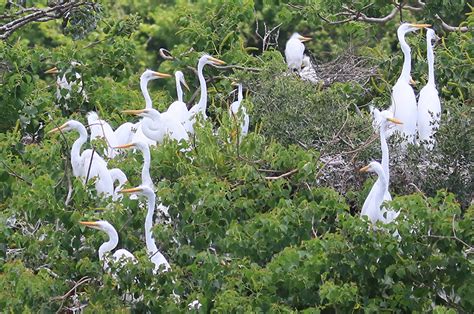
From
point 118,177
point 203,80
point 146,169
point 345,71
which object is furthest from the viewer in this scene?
point 345,71

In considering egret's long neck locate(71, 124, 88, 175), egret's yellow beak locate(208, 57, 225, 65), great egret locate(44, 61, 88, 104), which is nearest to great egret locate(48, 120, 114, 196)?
egret's long neck locate(71, 124, 88, 175)

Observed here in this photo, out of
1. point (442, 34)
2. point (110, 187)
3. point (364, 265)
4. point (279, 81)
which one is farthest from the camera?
point (442, 34)

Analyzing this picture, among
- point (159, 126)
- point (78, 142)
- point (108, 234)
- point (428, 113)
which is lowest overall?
point (159, 126)

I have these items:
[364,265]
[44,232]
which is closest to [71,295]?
[44,232]

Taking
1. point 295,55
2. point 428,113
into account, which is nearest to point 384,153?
point 428,113

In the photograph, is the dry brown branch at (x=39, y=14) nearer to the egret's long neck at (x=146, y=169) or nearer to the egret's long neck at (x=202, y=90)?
the egret's long neck at (x=202, y=90)

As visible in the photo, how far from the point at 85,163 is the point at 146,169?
0.74 metres

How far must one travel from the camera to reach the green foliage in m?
6.48

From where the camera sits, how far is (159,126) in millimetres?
8852

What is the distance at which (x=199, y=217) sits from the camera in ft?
22.7

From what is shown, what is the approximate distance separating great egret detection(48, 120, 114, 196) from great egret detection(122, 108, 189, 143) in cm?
62

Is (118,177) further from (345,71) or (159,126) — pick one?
(345,71)

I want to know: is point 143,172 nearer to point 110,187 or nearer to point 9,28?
point 110,187

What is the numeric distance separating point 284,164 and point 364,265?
0.89 meters
